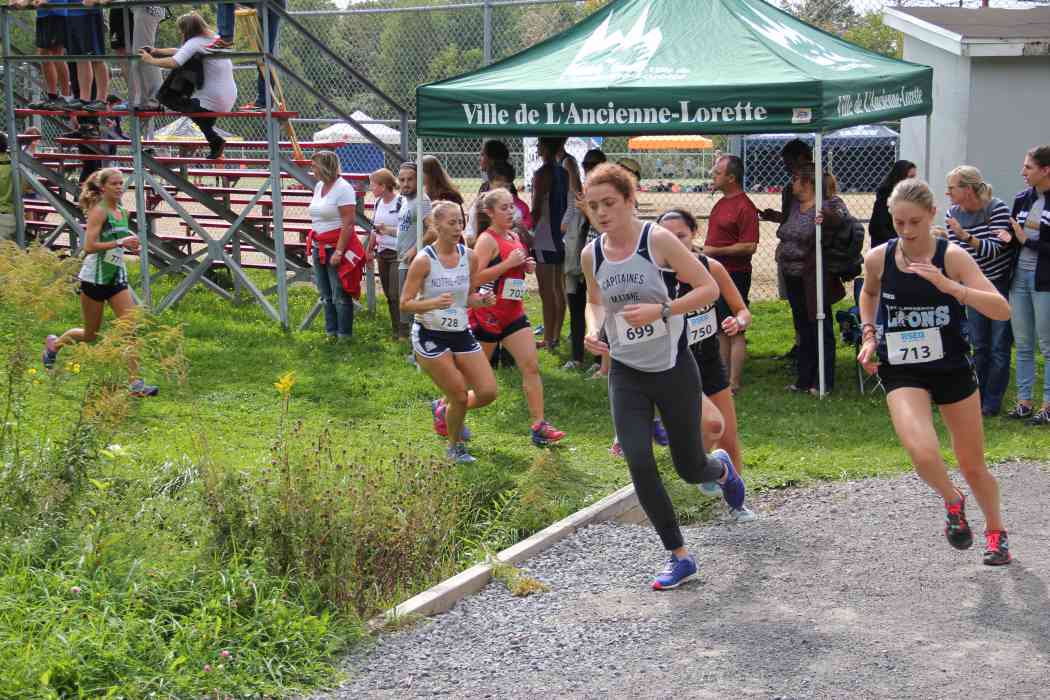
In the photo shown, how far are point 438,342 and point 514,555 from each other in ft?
6.54

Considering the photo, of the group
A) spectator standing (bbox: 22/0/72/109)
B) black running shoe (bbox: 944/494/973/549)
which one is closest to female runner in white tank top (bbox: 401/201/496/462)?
black running shoe (bbox: 944/494/973/549)

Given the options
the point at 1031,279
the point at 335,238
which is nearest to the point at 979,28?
the point at 1031,279

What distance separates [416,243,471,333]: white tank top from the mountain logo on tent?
2.98 metres

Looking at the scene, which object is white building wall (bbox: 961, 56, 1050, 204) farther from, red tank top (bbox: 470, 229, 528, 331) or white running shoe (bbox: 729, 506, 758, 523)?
white running shoe (bbox: 729, 506, 758, 523)

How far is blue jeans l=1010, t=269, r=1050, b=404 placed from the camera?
896 cm

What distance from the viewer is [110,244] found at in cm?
928

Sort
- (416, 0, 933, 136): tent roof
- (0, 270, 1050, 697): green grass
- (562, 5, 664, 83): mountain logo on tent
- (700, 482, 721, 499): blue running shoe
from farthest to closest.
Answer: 1. (562, 5, 664, 83): mountain logo on tent
2. (416, 0, 933, 136): tent roof
3. (700, 482, 721, 499): blue running shoe
4. (0, 270, 1050, 697): green grass

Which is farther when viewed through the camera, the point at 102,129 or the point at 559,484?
the point at 102,129

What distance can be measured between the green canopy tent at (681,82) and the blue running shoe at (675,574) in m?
4.47

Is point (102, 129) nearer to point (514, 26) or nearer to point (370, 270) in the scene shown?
point (370, 270)

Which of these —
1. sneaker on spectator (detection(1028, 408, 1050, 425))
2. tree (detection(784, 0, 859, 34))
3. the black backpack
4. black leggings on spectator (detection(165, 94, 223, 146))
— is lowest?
sneaker on spectator (detection(1028, 408, 1050, 425))

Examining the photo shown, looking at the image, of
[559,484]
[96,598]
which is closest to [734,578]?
[559,484]

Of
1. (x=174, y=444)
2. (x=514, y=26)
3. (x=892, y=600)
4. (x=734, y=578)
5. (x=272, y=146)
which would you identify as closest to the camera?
(x=892, y=600)

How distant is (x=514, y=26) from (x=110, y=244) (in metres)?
9.00
